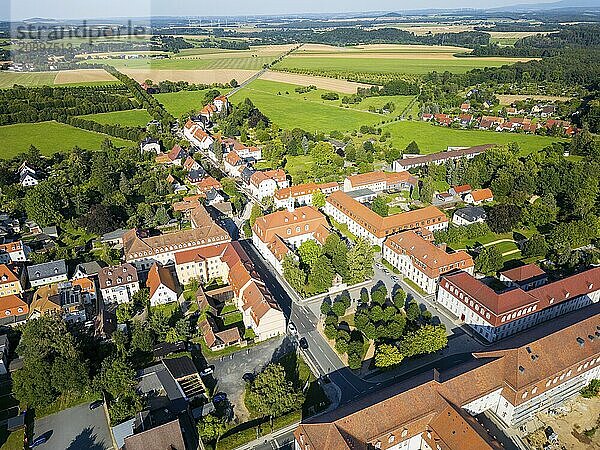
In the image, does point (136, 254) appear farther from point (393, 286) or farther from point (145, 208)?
point (393, 286)

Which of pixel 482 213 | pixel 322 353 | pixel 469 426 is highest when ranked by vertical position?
pixel 482 213

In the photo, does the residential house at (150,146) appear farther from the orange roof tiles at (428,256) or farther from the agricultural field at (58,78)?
the orange roof tiles at (428,256)

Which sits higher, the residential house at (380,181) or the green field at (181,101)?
the green field at (181,101)

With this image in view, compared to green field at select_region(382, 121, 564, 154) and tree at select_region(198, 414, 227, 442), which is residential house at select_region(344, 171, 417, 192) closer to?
green field at select_region(382, 121, 564, 154)

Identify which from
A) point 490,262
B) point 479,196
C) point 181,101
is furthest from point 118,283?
point 181,101

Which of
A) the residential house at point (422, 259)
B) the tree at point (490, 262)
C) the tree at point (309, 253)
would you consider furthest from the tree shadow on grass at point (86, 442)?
the tree at point (490, 262)

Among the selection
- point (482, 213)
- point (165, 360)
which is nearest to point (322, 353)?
point (165, 360)
